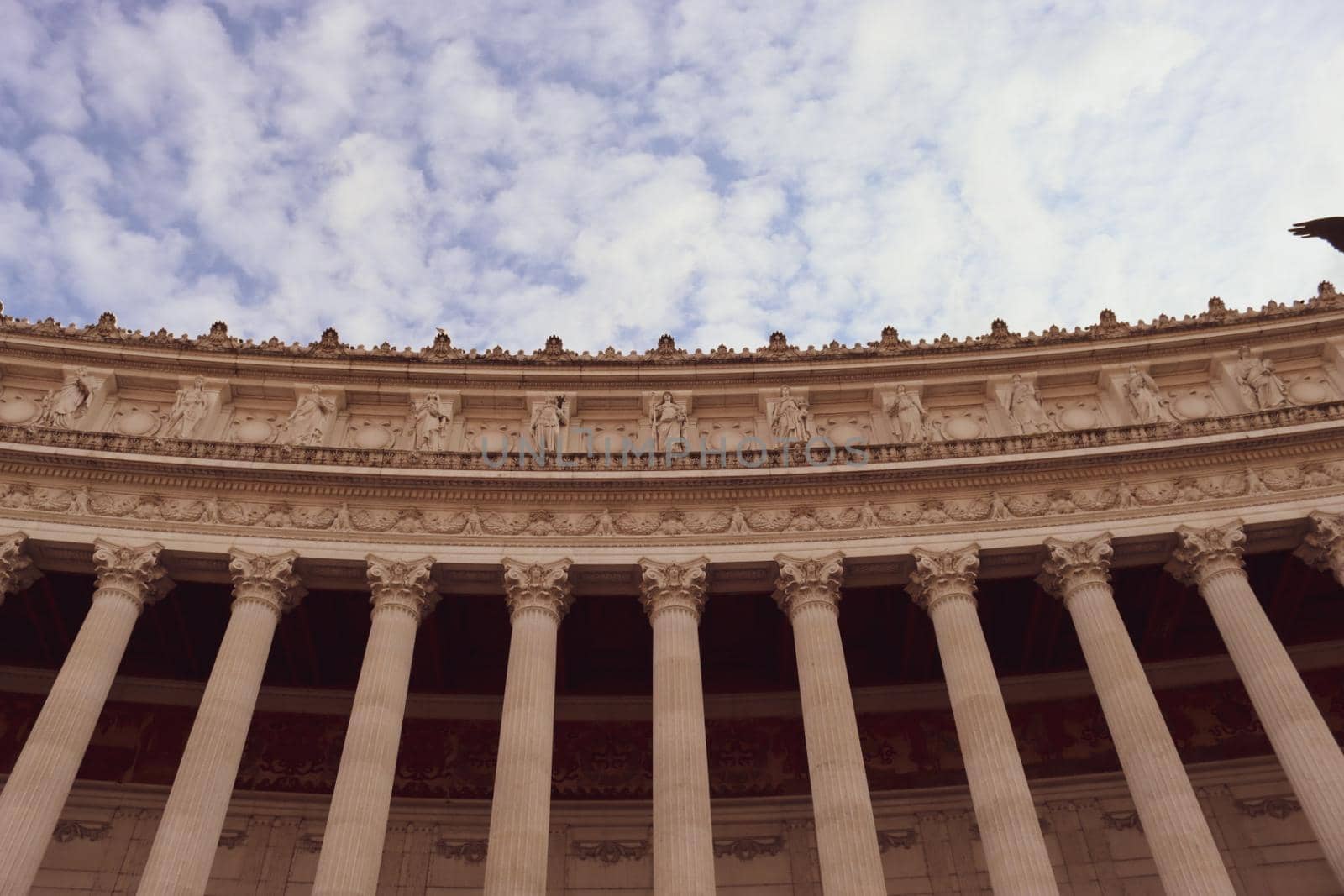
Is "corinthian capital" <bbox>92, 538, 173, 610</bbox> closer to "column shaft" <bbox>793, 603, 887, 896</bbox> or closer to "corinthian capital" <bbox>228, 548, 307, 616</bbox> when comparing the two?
"corinthian capital" <bbox>228, 548, 307, 616</bbox>

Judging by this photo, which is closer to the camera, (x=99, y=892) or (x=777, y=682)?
(x=99, y=892)

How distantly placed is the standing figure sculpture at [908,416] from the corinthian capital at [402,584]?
1236cm

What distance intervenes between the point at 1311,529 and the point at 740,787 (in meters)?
15.0

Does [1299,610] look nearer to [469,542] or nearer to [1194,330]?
[1194,330]

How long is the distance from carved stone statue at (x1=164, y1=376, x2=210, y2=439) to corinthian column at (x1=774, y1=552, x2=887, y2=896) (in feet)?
49.8

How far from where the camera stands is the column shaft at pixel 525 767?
21.1 metres

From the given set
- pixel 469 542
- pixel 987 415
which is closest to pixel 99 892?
pixel 469 542

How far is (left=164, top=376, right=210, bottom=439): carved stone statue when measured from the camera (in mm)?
28734

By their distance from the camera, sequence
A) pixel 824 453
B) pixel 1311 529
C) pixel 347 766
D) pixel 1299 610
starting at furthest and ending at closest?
pixel 1299 610, pixel 824 453, pixel 1311 529, pixel 347 766

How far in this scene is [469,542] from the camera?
26.4m

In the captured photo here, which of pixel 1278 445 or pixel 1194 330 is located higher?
pixel 1194 330

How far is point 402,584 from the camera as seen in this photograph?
83.3 ft

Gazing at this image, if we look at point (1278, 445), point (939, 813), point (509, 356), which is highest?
point (509, 356)

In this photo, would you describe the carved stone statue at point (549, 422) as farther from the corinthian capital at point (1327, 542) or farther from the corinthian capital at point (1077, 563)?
the corinthian capital at point (1327, 542)
